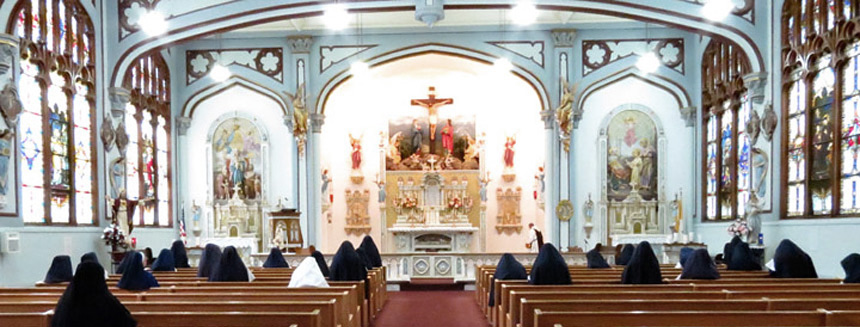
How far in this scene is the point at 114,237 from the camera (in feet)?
44.6

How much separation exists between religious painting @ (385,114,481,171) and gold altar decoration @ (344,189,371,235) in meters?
1.21

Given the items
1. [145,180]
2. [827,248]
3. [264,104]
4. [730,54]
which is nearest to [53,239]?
[145,180]

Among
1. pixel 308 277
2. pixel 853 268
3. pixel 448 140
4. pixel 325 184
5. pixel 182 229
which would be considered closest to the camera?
pixel 308 277

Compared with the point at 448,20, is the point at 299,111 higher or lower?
lower

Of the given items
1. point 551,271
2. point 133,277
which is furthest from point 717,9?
point 133,277

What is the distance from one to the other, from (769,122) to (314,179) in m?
11.2

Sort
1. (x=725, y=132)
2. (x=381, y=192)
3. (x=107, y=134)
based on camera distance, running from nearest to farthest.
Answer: (x=107, y=134), (x=725, y=132), (x=381, y=192)

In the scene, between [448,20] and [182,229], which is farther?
[448,20]

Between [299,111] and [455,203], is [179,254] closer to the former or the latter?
[299,111]

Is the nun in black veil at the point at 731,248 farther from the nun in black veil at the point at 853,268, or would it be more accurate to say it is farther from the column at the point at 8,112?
the column at the point at 8,112

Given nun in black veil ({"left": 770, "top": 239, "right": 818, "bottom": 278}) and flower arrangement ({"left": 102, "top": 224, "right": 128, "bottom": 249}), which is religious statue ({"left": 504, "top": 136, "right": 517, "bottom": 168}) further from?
nun in black veil ({"left": 770, "top": 239, "right": 818, "bottom": 278})

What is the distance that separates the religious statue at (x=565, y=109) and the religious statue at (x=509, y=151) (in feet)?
10.1

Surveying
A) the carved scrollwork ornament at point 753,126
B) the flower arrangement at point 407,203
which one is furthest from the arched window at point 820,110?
the flower arrangement at point 407,203

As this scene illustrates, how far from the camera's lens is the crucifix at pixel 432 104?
21.6 meters
